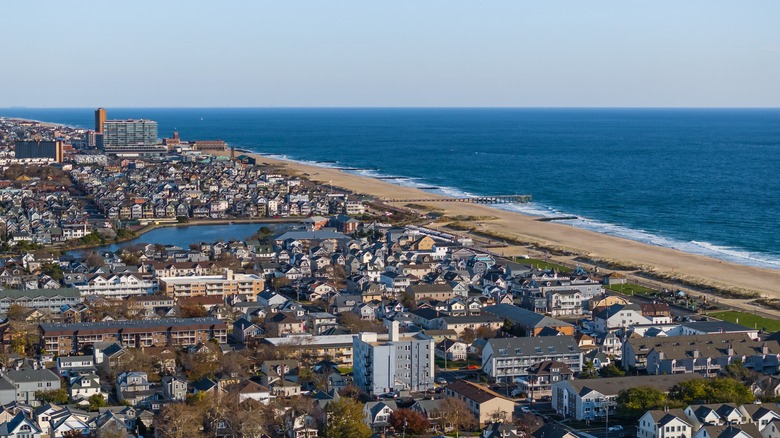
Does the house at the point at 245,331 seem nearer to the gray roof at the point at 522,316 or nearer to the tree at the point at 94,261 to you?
the gray roof at the point at 522,316

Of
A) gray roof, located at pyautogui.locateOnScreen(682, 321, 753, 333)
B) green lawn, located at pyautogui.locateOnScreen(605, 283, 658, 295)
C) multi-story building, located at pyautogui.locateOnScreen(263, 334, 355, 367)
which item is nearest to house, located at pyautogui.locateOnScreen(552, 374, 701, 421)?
gray roof, located at pyautogui.locateOnScreen(682, 321, 753, 333)

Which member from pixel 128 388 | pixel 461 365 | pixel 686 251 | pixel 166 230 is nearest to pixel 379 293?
pixel 461 365

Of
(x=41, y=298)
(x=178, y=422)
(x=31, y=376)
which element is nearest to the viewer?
(x=178, y=422)

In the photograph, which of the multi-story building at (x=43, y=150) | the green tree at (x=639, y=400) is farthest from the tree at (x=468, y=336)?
the multi-story building at (x=43, y=150)

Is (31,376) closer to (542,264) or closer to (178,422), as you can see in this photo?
(178,422)

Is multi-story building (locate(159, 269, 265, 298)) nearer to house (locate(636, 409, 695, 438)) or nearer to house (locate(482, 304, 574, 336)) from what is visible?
house (locate(482, 304, 574, 336))

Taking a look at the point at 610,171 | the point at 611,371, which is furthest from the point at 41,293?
the point at 610,171
